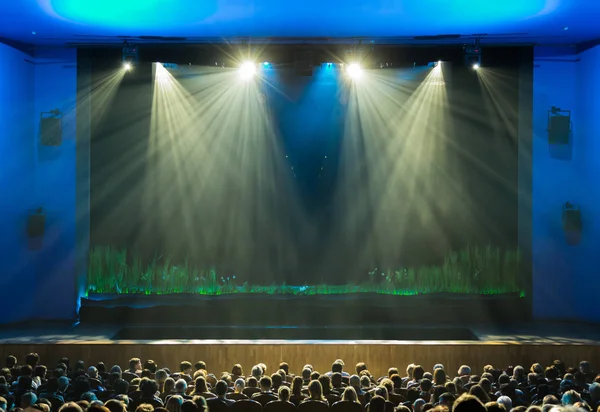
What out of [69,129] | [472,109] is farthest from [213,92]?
[472,109]

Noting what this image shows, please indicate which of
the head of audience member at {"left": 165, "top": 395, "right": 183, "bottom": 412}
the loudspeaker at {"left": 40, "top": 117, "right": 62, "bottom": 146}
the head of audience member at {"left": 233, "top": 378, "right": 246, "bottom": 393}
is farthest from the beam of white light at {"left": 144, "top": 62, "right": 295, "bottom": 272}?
the head of audience member at {"left": 165, "top": 395, "right": 183, "bottom": 412}

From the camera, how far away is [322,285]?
423 inches

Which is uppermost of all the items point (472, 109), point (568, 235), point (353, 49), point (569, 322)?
point (353, 49)

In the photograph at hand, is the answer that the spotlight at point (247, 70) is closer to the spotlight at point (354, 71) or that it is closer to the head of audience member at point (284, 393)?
the spotlight at point (354, 71)

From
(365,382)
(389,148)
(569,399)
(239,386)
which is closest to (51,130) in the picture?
(389,148)

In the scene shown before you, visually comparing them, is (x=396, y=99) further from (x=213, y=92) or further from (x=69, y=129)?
(x=69, y=129)

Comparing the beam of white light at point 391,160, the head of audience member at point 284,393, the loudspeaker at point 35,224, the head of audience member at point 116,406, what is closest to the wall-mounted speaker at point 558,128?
the beam of white light at point 391,160

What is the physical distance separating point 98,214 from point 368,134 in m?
4.59

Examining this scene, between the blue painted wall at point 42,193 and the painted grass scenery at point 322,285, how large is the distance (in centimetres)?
54

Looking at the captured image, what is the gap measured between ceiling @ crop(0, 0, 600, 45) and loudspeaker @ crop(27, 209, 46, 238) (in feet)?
8.69

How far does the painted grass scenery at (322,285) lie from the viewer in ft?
34.2

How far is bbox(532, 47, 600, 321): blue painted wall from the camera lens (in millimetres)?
10078

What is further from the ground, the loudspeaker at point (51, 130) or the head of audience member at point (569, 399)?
the loudspeaker at point (51, 130)

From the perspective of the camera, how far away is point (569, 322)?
10125 millimetres
